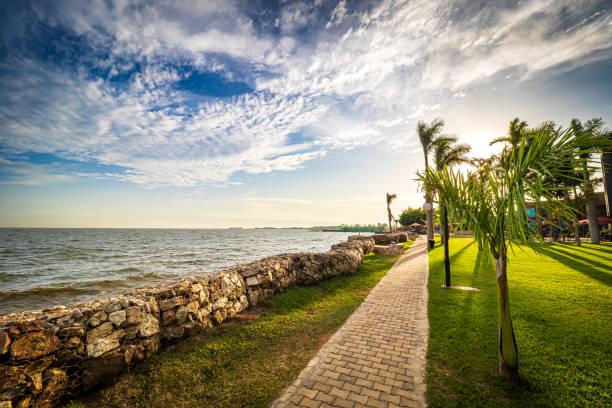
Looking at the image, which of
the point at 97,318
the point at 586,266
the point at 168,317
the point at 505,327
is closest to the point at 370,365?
the point at 505,327

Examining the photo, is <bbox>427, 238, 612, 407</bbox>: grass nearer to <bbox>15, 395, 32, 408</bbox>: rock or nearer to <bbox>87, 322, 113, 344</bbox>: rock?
<bbox>87, 322, 113, 344</bbox>: rock

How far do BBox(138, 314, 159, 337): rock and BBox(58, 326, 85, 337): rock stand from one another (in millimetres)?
919

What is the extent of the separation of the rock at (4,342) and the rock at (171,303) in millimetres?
2248

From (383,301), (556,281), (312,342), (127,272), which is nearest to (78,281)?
(127,272)

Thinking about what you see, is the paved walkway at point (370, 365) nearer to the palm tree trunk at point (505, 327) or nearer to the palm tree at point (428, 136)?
the palm tree trunk at point (505, 327)

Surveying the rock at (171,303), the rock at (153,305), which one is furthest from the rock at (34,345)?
the rock at (171,303)

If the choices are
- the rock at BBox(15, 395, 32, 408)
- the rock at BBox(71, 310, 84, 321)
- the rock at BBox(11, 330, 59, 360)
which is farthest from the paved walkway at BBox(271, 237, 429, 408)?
the rock at BBox(71, 310, 84, 321)

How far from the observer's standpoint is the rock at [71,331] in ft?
13.2

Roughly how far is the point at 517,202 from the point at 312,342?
474 centimetres

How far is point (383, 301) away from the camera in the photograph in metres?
8.15

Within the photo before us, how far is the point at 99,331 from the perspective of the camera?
4.38 m

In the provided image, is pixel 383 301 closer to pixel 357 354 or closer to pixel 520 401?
pixel 357 354

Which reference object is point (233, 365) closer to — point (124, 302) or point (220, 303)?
point (220, 303)

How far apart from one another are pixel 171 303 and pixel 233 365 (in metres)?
2.12
